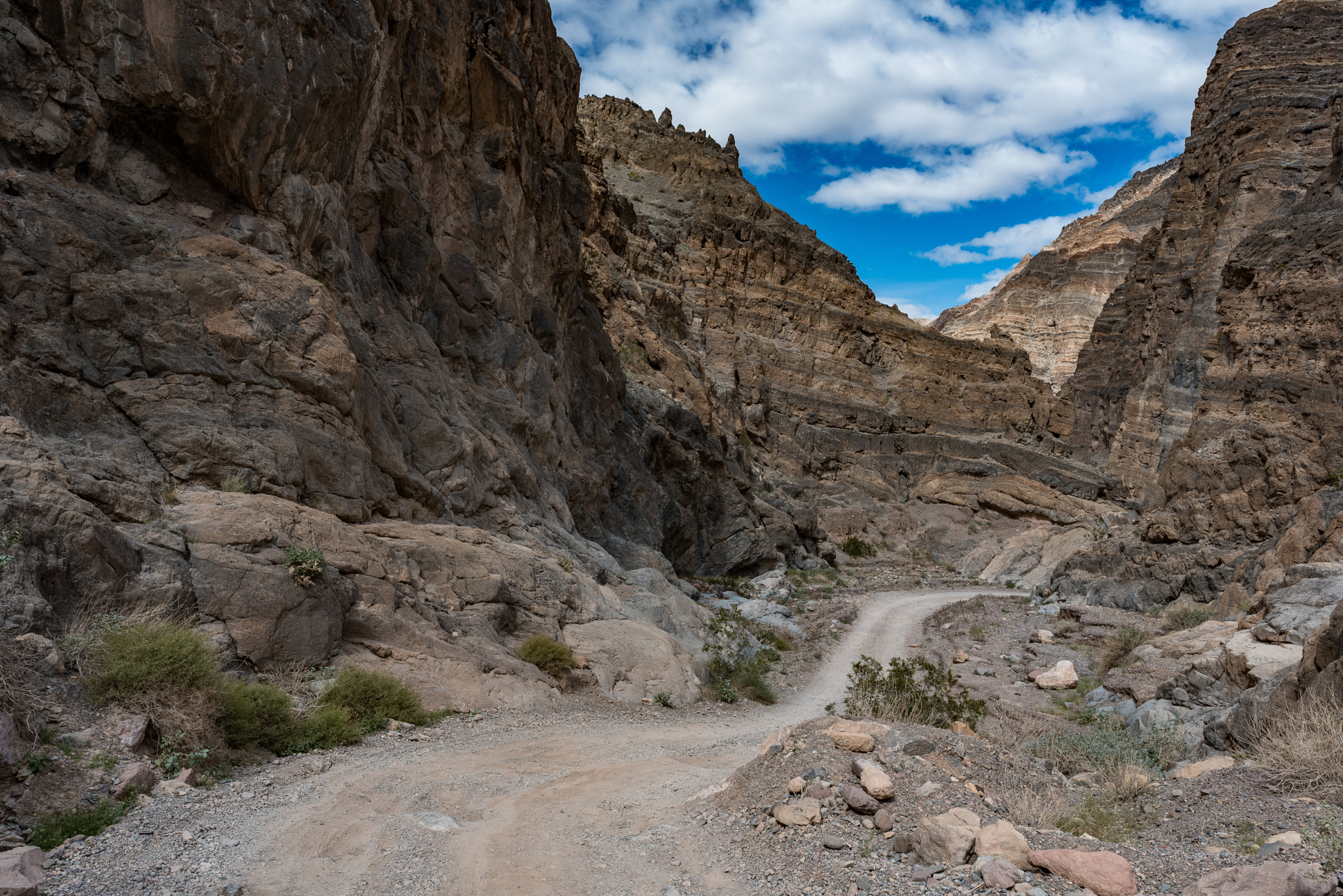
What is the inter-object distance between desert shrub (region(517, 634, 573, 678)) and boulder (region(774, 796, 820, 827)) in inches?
236

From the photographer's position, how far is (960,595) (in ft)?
102

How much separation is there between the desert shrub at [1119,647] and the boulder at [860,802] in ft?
42.5

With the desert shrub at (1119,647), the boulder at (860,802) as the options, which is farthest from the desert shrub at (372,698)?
the desert shrub at (1119,647)

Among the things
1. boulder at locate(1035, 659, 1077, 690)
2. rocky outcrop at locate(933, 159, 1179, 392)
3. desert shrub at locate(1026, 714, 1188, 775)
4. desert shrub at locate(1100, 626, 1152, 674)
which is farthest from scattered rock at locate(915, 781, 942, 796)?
rocky outcrop at locate(933, 159, 1179, 392)

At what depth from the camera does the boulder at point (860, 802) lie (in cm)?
532

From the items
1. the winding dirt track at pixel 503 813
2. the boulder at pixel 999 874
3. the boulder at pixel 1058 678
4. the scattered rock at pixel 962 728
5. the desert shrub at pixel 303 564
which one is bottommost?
the boulder at pixel 1058 678

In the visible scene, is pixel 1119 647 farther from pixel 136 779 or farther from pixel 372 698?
pixel 136 779

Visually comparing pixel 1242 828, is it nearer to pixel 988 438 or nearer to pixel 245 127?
pixel 245 127

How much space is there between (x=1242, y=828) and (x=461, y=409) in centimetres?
1519

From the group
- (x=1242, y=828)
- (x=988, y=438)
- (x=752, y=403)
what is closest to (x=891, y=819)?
(x=1242, y=828)

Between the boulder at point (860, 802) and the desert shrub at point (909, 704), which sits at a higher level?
the boulder at point (860, 802)

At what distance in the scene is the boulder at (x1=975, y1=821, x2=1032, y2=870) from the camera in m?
4.43

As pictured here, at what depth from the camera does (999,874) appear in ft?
13.9

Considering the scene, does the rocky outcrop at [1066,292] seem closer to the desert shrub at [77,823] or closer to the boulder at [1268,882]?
the boulder at [1268,882]
